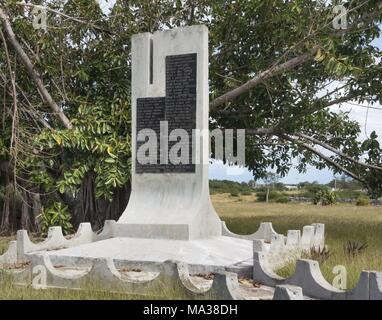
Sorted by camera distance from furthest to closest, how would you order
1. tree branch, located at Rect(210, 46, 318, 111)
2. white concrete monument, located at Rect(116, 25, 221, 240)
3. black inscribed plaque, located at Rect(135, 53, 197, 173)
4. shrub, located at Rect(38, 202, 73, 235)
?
shrub, located at Rect(38, 202, 73, 235) < tree branch, located at Rect(210, 46, 318, 111) < black inscribed plaque, located at Rect(135, 53, 197, 173) < white concrete monument, located at Rect(116, 25, 221, 240)

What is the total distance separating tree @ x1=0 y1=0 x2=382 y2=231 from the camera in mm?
12859

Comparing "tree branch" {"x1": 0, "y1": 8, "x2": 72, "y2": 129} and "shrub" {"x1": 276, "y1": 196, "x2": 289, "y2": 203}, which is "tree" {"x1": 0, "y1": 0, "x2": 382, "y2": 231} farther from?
"shrub" {"x1": 276, "y1": 196, "x2": 289, "y2": 203}

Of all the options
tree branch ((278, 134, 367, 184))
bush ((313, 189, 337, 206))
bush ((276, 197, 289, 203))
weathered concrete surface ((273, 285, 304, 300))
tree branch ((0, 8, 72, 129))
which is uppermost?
tree branch ((0, 8, 72, 129))

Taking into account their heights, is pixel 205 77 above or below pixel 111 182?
above

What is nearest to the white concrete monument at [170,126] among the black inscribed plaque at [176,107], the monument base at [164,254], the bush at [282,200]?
the black inscribed plaque at [176,107]

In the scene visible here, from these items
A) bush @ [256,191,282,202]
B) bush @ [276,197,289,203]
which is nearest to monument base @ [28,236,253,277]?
bush @ [276,197,289,203]

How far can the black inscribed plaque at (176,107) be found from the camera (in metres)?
10.6

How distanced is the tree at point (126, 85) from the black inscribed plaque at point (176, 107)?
2121 mm

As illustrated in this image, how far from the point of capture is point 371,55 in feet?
49.4

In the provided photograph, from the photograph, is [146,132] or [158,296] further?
[146,132]

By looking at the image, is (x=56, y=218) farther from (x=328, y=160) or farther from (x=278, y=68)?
(x=328, y=160)
